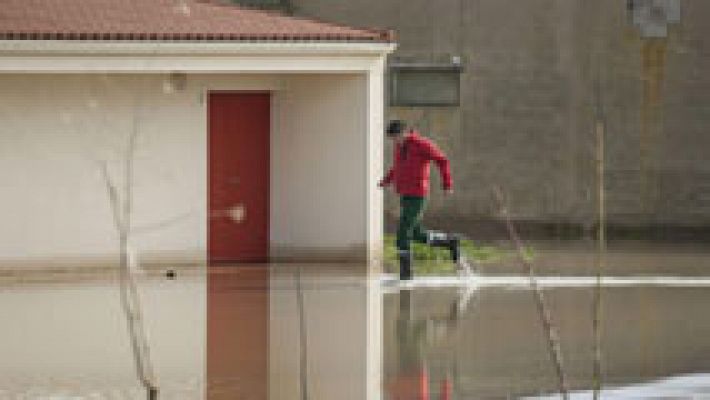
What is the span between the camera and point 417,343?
771 inches

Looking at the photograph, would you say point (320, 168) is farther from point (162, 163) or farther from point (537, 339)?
point (537, 339)

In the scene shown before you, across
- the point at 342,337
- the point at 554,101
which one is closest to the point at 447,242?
the point at 342,337

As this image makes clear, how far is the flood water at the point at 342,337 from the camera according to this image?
1681 centimetres

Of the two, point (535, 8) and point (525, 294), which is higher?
point (535, 8)

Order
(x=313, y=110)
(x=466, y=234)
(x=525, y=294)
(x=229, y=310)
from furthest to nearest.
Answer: (x=466, y=234) → (x=313, y=110) → (x=525, y=294) → (x=229, y=310)

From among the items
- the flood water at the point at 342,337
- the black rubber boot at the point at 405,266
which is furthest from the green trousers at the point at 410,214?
the flood water at the point at 342,337

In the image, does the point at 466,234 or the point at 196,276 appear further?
the point at 466,234

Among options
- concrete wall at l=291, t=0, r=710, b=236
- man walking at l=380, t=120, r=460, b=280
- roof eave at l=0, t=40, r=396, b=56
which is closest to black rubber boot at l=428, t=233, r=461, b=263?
man walking at l=380, t=120, r=460, b=280

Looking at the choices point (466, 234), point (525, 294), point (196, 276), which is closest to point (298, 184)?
point (196, 276)

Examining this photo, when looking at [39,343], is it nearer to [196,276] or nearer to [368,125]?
[196,276]

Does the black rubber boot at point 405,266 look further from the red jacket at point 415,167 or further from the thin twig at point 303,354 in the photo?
the thin twig at point 303,354

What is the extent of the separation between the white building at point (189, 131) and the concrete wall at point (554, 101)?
8194 millimetres

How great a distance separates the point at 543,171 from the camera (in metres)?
36.7

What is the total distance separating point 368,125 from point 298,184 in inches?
54.8
